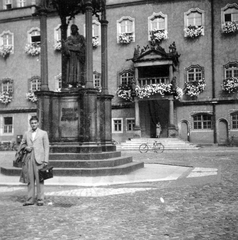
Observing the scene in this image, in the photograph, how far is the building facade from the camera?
31656 millimetres

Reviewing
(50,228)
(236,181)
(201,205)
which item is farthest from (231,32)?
(50,228)

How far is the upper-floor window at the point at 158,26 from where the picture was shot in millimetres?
33625

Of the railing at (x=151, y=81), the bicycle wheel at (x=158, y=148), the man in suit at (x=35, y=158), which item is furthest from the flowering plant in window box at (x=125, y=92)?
the man in suit at (x=35, y=158)

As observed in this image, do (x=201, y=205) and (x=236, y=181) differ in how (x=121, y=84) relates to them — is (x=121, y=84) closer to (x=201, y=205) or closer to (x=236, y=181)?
(x=236, y=181)

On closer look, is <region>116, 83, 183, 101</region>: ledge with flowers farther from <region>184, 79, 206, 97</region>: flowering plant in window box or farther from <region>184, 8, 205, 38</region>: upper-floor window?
<region>184, 8, 205, 38</region>: upper-floor window

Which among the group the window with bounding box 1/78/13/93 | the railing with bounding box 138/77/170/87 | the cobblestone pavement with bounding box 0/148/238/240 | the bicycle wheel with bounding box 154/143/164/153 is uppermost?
the window with bounding box 1/78/13/93

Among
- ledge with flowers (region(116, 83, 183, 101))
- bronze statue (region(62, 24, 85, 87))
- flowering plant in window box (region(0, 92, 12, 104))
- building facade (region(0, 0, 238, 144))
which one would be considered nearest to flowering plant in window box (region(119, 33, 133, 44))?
building facade (region(0, 0, 238, 144))

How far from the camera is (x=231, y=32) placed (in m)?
31.8

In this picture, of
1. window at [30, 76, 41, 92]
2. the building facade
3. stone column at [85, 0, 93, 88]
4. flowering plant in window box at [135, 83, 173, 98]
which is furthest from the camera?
window at [30, 76, 41, 92]

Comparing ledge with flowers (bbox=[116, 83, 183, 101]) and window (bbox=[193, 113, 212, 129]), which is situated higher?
ledge with flowers (bbox=[116, 83, 183, 101])

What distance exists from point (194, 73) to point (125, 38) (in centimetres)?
678

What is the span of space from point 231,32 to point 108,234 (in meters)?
29.4

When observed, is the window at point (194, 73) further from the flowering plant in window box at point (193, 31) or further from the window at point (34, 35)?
the window at point (34, 35)

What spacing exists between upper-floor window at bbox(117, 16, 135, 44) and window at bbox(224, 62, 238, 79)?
8.43 meters
